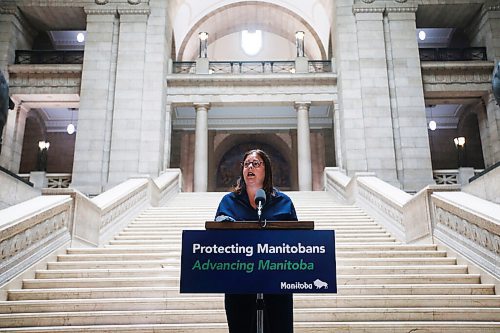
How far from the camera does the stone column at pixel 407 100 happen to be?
16.5m

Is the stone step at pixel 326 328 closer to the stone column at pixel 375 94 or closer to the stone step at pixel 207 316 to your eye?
the stone step at pixel 207 316

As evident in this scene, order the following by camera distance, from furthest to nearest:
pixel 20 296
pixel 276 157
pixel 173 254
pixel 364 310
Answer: pixel 276 157
pixel 173 254
pixel 20 296
pixel 364 310

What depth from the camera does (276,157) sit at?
28.4 metres

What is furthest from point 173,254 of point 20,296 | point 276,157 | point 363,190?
point 276,157

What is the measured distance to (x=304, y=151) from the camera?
17969mm

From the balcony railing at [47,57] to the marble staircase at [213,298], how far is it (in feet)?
46.2

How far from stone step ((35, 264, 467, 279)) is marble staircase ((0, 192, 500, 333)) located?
0.04 ft

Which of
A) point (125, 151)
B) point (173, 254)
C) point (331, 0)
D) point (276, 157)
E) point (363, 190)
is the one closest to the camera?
point (173, 254)

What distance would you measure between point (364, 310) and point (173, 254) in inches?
126

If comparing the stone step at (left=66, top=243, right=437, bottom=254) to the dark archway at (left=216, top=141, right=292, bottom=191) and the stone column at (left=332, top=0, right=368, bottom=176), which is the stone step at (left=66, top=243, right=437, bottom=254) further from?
the dark archway at (left=216, top=141, right=292, bottom=191)

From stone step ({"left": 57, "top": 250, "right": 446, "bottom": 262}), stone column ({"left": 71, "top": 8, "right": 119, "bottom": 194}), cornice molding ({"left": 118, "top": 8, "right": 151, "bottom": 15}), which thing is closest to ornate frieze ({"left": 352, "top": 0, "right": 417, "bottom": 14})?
cornice molding ({"left": 118, "top": 8, "right": 151, "bottom": 15})

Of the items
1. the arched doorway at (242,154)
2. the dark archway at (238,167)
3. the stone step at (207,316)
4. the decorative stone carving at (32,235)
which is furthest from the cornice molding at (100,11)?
the stone step at (207,316)

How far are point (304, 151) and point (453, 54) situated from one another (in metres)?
7.91

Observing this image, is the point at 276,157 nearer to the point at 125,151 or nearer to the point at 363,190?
the point at 125,151
